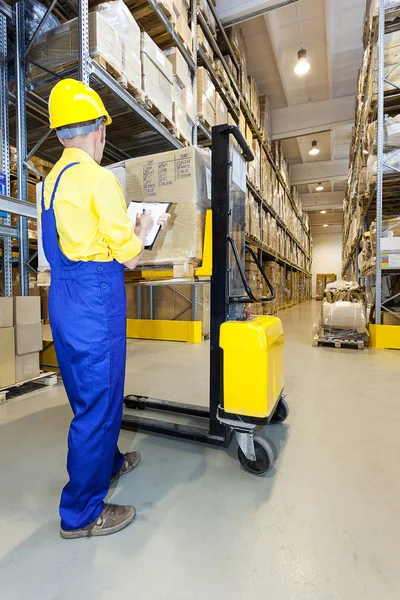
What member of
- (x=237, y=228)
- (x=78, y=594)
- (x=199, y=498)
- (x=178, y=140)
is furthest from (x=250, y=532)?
(x=178, y=140)

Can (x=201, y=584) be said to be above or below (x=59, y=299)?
below

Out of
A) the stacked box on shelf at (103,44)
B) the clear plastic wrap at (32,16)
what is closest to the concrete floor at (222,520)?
the stacked box on shelf at (103,44)

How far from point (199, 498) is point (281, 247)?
1212 centimetres

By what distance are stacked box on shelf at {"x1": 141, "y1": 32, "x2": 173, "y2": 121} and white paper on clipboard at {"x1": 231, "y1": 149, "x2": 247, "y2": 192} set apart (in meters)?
2.23

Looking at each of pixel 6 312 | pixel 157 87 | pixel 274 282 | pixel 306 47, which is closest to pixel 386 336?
pixel 157 87

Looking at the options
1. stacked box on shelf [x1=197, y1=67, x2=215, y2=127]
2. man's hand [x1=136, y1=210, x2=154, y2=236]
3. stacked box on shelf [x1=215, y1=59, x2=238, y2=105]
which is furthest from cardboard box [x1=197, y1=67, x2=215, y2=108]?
man's hand [x1=136, y1=210, x2=154, y2=236]

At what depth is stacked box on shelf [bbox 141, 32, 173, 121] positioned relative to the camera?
12.6ft

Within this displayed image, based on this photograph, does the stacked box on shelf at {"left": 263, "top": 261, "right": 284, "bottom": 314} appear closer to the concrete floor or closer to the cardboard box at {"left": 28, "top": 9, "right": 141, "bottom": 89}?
the cardboard box at {"left": 28, "top": 9, "right": 141, "bottom": 89}

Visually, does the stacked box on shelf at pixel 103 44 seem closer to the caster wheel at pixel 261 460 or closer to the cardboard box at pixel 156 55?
the cardboard box at pixel 156 55

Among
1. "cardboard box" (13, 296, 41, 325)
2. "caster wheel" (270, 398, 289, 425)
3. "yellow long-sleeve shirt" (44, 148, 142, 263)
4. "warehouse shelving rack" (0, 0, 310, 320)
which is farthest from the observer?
"cardboard box" (13, 296, 41, 325)

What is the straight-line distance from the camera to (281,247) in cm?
1302

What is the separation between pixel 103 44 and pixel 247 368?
10.8 ft

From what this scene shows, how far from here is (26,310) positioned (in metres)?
3.50

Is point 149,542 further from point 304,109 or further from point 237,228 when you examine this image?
point 304,109
